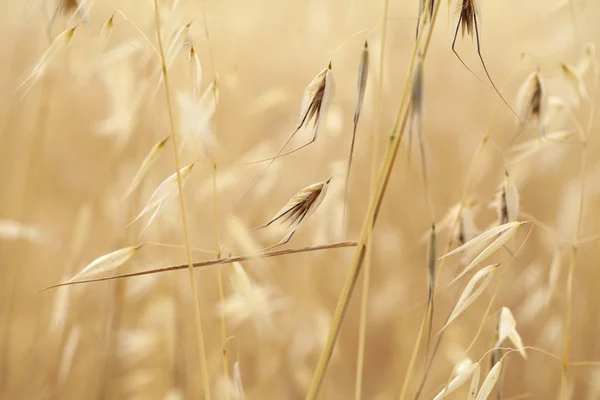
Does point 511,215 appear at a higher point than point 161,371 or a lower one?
higher

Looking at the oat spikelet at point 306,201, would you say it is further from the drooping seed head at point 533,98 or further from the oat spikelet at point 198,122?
the drooping seed head at point 533,98

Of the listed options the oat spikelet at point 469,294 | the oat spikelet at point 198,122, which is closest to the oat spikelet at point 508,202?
the oat spikelet at point 469,294

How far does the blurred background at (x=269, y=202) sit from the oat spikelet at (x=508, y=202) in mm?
70

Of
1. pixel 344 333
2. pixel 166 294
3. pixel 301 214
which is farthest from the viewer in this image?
pixel 344 333

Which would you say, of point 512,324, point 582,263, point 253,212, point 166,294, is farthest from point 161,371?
point 582,263

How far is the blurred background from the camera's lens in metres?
0.53

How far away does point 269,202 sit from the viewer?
69cm

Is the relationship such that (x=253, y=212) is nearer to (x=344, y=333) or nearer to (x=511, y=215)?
(x=344, y=333)

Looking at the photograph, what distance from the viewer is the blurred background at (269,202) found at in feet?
1.73

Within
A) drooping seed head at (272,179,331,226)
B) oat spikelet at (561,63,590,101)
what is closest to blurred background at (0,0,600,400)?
oat spikelet at (561,63,590,101)

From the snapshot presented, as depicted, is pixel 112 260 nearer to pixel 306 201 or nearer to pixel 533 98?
pixel 306 201

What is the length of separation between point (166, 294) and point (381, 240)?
27cm

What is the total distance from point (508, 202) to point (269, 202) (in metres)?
0.37

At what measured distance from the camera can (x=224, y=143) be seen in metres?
0.74
